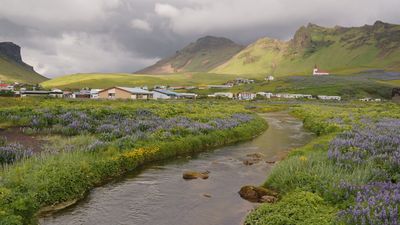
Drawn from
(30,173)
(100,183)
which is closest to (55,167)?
(30,173)

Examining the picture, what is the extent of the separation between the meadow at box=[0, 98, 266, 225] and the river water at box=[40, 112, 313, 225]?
1046 mm

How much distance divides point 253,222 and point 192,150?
16896 mm

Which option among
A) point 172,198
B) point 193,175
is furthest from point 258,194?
point 193,175

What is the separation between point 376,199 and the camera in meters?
12.8

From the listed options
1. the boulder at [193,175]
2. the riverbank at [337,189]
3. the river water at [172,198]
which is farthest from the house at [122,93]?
the riverbank at [337,189]

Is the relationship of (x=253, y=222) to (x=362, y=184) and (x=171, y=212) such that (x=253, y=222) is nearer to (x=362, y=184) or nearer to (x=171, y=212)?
(x=171, y=212)

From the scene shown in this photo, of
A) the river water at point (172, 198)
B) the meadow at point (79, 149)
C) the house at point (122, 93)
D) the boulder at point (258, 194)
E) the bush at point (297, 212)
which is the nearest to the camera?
the bush at point (297, 212)

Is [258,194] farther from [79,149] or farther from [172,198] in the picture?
[79,149]

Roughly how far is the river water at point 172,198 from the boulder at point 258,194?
1.15ft

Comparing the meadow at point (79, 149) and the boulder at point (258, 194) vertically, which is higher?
the meadow at point (79, 149)

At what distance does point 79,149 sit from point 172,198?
326 inches

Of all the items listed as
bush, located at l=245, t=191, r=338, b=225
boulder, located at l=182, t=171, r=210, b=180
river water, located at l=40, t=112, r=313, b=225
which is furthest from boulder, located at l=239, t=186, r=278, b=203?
boulder, located at l=182, t=171, r=210, b=180

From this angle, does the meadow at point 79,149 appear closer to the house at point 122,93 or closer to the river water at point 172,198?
the river water at point 172,198

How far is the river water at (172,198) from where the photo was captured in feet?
49.3
